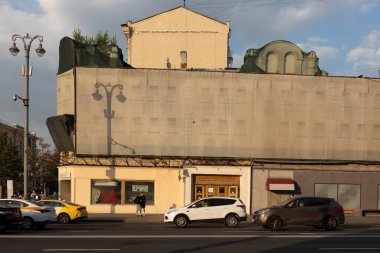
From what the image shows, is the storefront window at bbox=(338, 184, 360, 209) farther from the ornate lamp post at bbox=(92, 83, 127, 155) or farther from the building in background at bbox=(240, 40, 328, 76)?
the ornate lamp post at bbox=(92, 83, 127, 155)

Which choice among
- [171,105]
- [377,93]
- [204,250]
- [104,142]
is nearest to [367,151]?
[377,93]

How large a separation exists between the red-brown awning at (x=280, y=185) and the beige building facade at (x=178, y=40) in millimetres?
18293

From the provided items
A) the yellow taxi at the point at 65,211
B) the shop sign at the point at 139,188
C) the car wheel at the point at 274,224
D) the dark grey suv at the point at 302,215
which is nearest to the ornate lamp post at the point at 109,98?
the shop sign at the point at 139,188

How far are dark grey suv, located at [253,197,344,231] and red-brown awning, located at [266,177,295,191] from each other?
11.5m

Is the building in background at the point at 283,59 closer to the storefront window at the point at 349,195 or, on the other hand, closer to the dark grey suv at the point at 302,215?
the storefront window at the point at 349,195

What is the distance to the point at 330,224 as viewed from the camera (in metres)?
23.4

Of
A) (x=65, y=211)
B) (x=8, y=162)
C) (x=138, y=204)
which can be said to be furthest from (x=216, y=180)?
(x=8, y=162)

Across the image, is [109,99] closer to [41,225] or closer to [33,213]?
[41,225]

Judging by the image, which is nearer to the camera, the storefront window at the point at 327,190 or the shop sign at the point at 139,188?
the shop sign at the point at 139,188

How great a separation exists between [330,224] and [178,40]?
30662 millimetres

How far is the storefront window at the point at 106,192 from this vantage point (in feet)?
119

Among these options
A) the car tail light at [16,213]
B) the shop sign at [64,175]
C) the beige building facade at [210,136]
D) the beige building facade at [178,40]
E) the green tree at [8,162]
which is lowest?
the green tree at [8,162]

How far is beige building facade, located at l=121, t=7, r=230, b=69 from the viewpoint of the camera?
50.5 metres

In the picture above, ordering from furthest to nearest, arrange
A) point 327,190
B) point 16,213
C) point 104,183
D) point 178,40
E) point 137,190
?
point 178,40
point 327,190
point 137,190
point 104,183
point 16,213
